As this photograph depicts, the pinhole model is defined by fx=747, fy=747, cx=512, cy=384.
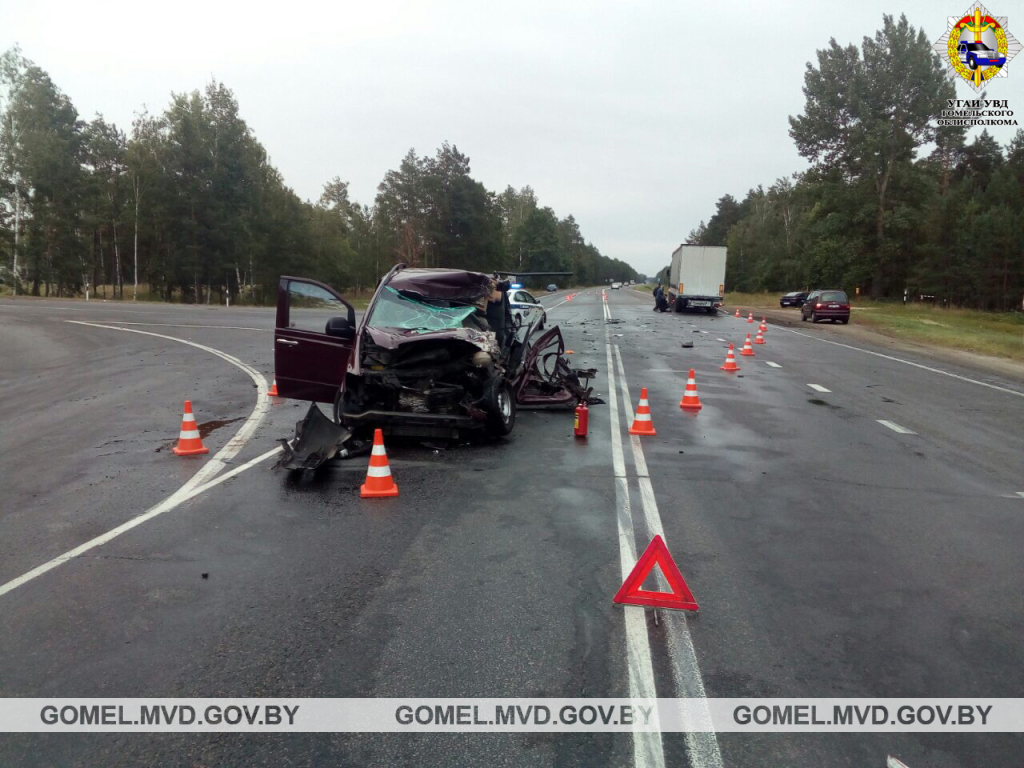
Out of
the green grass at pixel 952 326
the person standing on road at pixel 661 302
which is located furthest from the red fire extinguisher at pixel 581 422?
the person standing on road at pixel 661 302

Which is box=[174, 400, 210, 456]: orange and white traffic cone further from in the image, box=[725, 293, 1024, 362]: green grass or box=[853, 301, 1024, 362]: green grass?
box=[725, 293, 1024, 362]: green grass

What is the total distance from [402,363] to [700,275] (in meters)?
34.7

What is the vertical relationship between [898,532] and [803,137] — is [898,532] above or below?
below

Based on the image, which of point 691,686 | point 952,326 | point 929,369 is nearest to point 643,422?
point 691,686

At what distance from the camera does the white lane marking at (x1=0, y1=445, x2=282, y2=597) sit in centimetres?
477

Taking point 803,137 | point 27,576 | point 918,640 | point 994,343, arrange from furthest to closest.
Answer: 1. point 803,137
2. point 994,343
3. point 27,576
4. point 918,640

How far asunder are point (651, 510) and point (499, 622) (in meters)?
2.55

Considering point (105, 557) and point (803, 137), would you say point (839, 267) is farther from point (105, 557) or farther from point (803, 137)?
point (105, 557)

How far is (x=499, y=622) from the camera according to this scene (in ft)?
13.5

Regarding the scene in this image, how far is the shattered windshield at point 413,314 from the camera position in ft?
29.1

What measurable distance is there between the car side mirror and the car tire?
5.76 feet

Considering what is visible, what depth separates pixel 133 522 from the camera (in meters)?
5.89

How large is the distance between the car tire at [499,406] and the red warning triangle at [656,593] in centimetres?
432

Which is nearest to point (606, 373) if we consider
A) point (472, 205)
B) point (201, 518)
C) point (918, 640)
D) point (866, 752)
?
point (201, 518)
